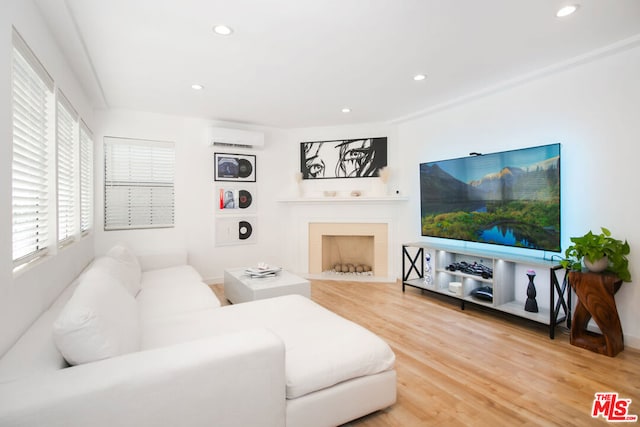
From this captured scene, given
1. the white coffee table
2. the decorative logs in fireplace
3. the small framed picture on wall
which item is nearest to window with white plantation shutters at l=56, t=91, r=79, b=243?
the white coffee table

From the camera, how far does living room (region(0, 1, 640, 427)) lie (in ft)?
6.98

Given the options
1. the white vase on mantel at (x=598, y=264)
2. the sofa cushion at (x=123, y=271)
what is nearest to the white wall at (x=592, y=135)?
the white vase on mantel at (x=598, y=264)

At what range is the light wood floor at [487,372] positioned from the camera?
1.85 meters

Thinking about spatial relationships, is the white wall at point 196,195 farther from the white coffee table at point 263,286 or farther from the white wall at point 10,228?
the white wall at point 10,228

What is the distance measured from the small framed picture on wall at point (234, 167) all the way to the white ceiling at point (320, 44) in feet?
3.71

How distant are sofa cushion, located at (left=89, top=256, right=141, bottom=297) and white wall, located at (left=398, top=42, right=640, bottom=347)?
3.82m

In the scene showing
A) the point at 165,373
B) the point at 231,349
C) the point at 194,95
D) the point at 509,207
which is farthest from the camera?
the point at 194,95

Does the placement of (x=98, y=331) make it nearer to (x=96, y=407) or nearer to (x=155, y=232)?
(x=96, y=407)

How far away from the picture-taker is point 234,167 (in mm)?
5059

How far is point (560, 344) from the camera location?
2738 mm

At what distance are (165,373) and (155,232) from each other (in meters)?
3.74

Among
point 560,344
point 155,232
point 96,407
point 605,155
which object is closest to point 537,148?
point 605,155

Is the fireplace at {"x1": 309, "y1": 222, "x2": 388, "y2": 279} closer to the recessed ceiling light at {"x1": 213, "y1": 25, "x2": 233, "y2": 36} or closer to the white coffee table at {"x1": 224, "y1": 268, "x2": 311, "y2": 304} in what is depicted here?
the white coffee table at {"x1": 224, "y1": 268, "x2": 311, "y2": 304}

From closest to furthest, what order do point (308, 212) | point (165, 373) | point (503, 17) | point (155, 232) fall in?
point (165, 373)
point (503, 17)
point (155, 232)
point (308, 212)
